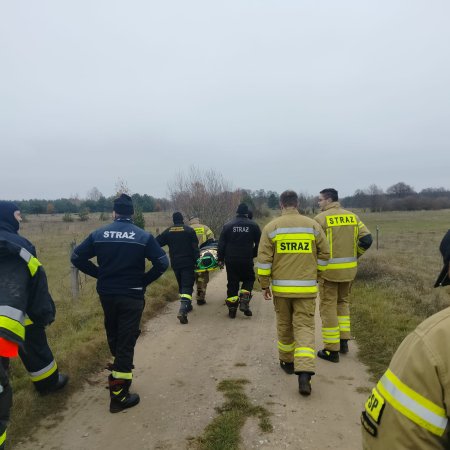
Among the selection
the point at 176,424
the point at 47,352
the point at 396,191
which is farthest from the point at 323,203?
the point at 396,191

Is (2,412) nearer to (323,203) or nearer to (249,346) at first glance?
(249,346)

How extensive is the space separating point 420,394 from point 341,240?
14.5ft

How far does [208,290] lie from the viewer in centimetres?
1051

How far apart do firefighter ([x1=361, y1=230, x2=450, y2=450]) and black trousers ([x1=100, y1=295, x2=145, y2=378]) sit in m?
3.28

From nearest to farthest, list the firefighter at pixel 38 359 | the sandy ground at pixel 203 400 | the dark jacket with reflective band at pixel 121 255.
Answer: the sandy ground at pixel 203 400
the firefighter at pixel 38 359
the dark jacket with reflective band at pixel 121 255

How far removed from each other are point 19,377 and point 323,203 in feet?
15.3

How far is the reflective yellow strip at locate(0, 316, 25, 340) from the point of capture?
131 inches

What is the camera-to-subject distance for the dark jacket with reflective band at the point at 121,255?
4418mm

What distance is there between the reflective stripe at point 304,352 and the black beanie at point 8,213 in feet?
11.0

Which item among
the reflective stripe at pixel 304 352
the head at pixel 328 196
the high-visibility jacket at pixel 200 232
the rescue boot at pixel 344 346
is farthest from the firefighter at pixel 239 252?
the reflective stripe at pixel 304 352

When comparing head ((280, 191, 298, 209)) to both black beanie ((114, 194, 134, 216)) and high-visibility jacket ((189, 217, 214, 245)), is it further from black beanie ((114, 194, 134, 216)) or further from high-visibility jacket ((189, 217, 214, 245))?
high-visibility jacket ((189, 217, 214, 245))

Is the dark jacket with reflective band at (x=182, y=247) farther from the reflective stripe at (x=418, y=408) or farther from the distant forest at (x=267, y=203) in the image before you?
the distant forest at (x=267, y=203)

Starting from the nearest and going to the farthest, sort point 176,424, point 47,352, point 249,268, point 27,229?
1. point 176,424
2. point 47,352
3. point 249,268
4. point 27,229

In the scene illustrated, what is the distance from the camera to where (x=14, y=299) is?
11.3 feet
